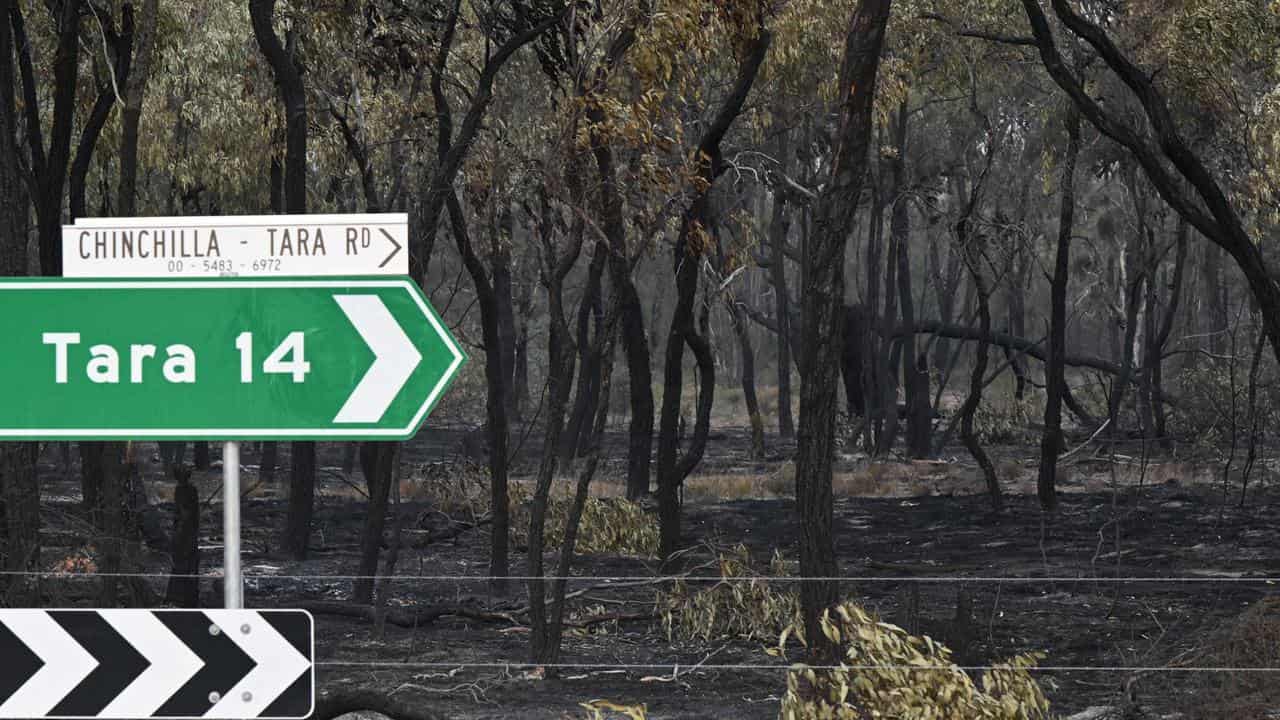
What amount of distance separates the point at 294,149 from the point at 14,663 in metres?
9.76

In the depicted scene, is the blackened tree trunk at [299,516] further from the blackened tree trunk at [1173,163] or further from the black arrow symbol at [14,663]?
the black arrow symbol at [14,663]

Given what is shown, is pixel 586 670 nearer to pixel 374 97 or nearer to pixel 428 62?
pixel 428 62

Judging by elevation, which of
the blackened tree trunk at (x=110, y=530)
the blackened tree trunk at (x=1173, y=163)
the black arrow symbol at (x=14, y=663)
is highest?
the blackened tree trunk at (x=1173, y=163)

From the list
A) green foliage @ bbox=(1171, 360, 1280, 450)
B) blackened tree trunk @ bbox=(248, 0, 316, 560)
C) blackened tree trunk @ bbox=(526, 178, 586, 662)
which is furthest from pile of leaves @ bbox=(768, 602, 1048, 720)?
green foliage @ bbox=(1171, 360, 1280, 450)

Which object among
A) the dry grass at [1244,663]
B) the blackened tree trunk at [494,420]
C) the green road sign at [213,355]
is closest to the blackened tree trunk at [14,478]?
the blackened tree trunk at [494,420]

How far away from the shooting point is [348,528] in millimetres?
20953

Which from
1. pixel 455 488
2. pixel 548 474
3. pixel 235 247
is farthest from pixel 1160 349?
pixel 235 247

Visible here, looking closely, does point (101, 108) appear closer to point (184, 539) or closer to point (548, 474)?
point (184, 539)

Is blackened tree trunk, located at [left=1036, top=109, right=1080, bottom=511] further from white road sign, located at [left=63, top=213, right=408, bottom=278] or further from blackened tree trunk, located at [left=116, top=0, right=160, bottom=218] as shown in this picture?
white road sign, located at [left=63, top=213, right=408, bottom=278]

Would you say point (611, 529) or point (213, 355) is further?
point (611, 529)

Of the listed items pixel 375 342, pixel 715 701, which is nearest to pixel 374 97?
pixel 715 701

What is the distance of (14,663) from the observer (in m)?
4.04

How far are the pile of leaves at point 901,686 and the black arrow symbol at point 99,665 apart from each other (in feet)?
11.6

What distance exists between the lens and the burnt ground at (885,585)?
10.7 metres
